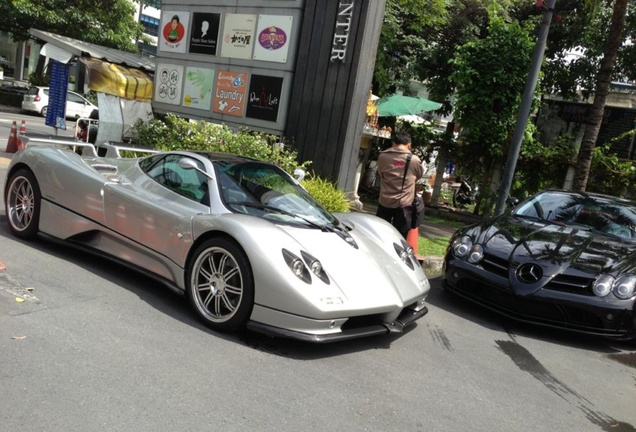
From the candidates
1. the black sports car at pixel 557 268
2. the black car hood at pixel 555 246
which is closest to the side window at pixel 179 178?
the black sports car at pixel 557 268

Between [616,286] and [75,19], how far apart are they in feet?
93.2

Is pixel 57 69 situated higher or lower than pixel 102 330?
higher

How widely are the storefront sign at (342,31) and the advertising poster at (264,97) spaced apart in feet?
4.21

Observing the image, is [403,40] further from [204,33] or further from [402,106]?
[204,33]

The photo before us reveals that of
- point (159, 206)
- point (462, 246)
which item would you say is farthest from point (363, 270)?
point (462, 246)

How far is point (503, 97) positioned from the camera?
12406 mm

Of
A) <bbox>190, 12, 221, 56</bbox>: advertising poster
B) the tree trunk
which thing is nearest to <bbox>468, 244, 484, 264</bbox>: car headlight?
the tree trunk

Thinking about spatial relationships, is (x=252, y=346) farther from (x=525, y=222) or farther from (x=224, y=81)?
(x=224, y=81)

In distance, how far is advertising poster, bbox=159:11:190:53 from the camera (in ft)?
40.8

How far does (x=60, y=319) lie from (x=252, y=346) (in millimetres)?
1347

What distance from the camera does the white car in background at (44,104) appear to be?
85.3 ft

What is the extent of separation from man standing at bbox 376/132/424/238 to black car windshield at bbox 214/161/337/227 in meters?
1.91

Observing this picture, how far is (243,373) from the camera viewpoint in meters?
3.57

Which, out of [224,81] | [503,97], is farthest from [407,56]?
[224,81]
